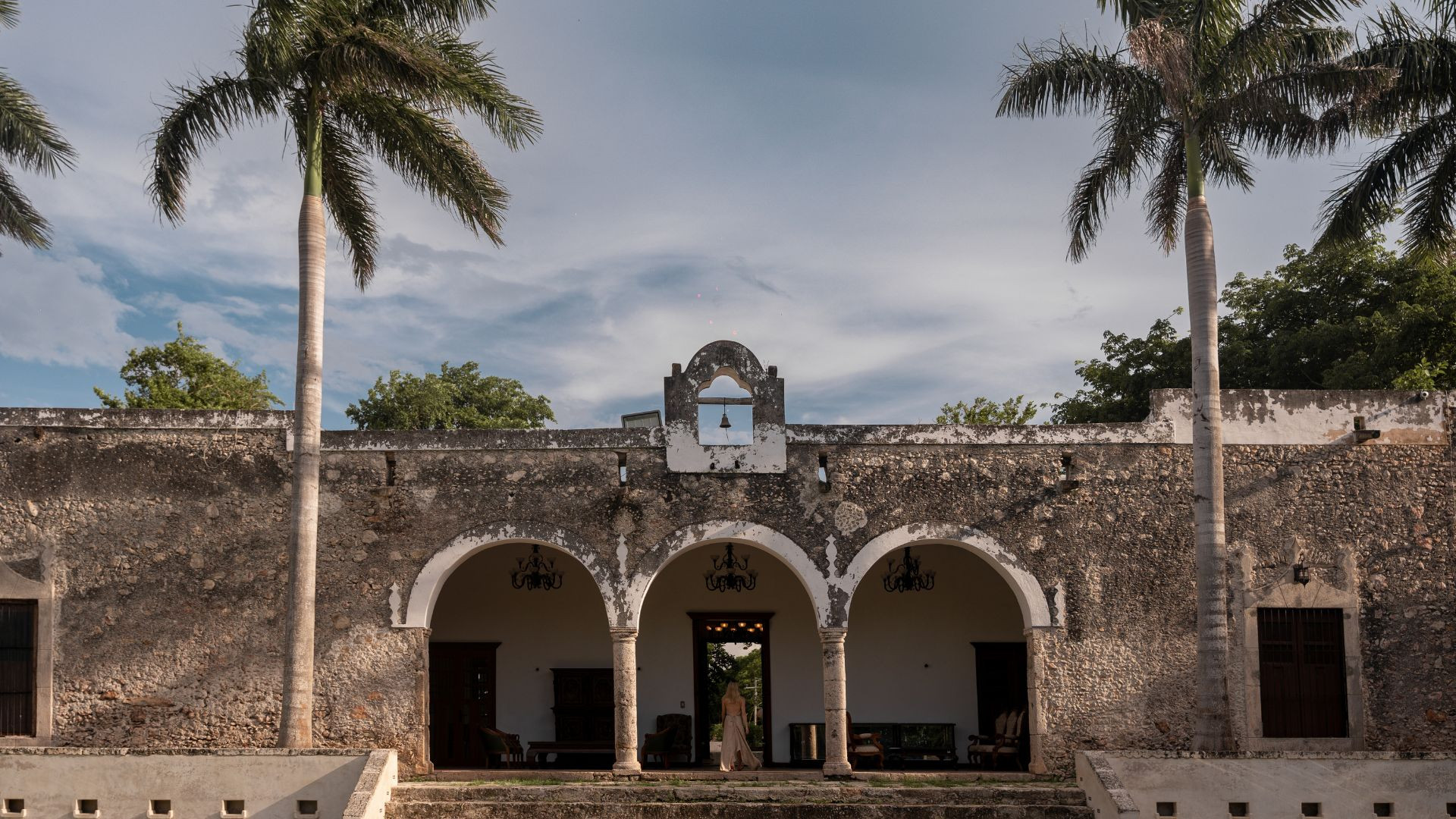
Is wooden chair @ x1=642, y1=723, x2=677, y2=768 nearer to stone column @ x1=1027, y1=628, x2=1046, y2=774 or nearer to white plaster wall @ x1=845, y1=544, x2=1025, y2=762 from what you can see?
white plaster wall @ x1=845, y1=544, x2=1025, y2=762

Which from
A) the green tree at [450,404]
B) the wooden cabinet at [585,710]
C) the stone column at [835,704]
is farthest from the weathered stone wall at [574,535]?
the green tree at [450,404]

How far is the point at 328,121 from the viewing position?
495 inches

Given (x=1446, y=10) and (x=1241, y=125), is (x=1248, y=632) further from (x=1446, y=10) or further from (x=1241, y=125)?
(x=1446, y=10)

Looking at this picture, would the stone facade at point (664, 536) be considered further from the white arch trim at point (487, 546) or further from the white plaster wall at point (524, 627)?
the white plaster wall at point (524, 627)

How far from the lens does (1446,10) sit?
40.2 feet

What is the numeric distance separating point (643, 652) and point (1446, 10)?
10647 millimetres

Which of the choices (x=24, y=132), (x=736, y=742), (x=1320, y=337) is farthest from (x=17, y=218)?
(x=1320, y=337)

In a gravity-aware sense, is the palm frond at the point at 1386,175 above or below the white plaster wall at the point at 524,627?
above

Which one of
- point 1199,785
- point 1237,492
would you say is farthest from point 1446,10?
point 1199,785

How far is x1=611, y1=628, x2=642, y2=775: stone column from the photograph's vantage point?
40.7ft

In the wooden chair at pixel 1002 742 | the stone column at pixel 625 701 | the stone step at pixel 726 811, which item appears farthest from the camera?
the wooden chair at pixel 1002 742

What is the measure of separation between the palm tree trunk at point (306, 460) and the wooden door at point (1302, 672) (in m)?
9.26

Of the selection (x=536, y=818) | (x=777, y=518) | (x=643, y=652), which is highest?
(x=777, y=518)

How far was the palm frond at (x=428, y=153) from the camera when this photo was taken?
12.5 m
